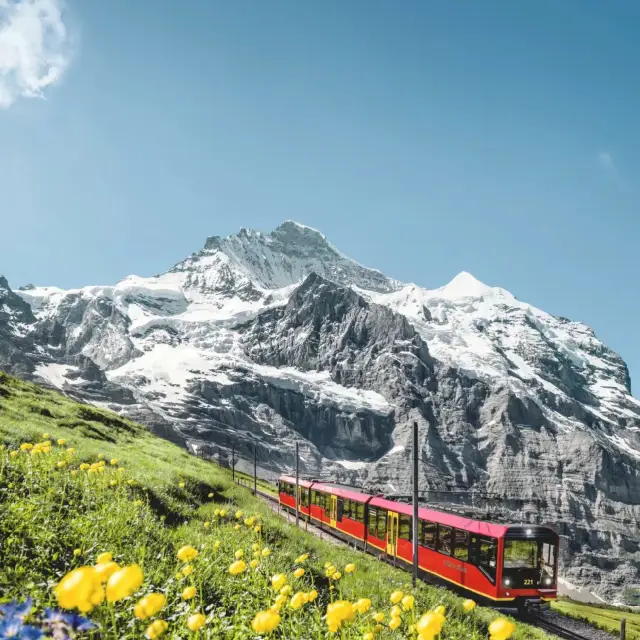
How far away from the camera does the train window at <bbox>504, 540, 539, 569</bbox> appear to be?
1981 cm

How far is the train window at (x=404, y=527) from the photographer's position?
969 inches

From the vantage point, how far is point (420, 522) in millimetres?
23875

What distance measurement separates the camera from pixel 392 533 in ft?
86.7

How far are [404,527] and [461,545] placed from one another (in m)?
4.41

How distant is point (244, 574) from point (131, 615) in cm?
233

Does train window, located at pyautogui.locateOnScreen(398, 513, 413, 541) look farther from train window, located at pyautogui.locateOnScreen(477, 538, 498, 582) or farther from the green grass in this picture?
the green grass

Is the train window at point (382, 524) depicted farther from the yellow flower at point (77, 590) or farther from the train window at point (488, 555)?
the yellow flower at point (77, 590)

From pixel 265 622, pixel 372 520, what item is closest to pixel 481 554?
pixel 372 520

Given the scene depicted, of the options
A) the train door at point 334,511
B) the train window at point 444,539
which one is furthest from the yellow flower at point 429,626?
the train door at point 334,511

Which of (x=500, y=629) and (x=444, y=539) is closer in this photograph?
(x=500, y=629)

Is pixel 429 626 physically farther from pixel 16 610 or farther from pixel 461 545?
pixel 461 545

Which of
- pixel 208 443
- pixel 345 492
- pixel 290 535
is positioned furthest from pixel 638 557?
pixel 290 535

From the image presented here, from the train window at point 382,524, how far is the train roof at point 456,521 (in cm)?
58

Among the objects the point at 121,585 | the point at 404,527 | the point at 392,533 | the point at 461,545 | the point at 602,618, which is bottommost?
the point at 602,618
